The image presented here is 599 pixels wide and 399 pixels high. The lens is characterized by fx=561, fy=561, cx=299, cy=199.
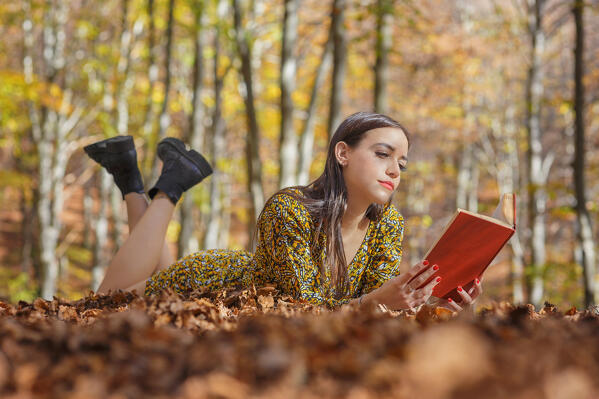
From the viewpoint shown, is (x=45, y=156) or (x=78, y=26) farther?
(x=78, y=26)

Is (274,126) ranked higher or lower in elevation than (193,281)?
higher

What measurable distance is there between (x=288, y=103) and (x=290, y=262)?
433 cm

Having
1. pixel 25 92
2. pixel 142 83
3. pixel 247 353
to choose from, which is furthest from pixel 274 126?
pixel 247 353

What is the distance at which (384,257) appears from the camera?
321cm

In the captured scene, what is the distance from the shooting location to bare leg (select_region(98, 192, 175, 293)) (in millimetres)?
3740

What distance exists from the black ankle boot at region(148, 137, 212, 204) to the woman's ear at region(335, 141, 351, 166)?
1.34 metres

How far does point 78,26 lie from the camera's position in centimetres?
1289

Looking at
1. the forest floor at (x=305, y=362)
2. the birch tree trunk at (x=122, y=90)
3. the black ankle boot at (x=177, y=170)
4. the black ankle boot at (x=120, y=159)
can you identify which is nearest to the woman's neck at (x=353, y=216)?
the black ankle boot at (x=177, y=170)

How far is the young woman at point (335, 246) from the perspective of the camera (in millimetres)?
2811

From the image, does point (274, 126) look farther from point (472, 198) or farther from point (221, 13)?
point (472, 198)

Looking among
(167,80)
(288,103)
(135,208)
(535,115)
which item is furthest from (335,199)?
(535,115)

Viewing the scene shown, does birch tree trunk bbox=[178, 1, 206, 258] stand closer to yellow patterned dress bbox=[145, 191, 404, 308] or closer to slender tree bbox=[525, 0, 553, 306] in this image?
slender tree bbox=[525, 0, 553, 306]

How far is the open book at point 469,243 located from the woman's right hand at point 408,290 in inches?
1.8

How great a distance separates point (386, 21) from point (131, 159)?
437 cm
